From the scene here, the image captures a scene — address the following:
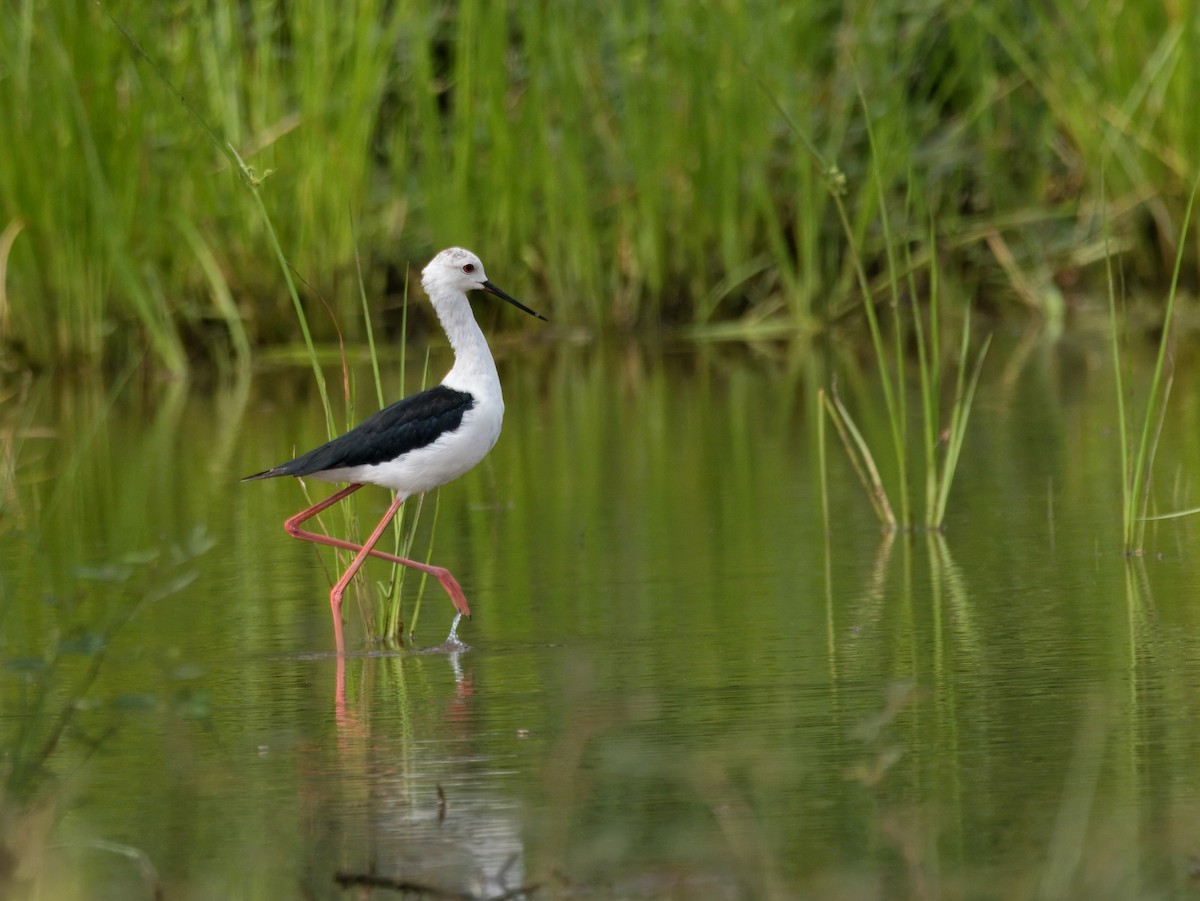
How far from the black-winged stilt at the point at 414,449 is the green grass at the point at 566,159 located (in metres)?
5.11

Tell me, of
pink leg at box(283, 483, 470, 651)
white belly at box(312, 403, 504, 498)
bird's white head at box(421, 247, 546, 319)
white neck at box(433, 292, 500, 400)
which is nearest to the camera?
pink leg at box(283, 483, 470, 651)

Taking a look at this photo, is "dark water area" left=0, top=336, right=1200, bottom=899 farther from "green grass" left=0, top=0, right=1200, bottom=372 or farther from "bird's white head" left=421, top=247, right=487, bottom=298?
"green grass" left=0, top=0, right=1200, bottom=372

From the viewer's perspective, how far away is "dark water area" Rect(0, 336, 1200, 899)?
3.03m

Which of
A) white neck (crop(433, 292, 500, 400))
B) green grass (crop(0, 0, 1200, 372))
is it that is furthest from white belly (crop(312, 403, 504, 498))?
green grass (crop(0, 0, 1200, 372))

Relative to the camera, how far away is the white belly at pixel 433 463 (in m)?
5.06

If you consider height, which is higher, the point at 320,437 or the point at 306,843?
the point at 320,437

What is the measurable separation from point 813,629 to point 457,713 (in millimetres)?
950

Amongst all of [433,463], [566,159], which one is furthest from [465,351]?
[566,159]

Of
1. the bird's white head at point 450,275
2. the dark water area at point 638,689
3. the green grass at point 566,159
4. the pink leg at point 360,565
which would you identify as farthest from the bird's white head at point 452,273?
the green grass at point 566,159

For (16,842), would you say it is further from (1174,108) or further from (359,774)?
(1174,108)

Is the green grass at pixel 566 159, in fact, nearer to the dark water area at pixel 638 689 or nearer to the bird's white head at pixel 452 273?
the dark water area at pixel 638 689

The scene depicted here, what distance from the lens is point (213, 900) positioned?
2.92 meters

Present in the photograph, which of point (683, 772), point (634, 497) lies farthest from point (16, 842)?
point (634, 497)

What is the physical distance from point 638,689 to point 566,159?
753 cm
